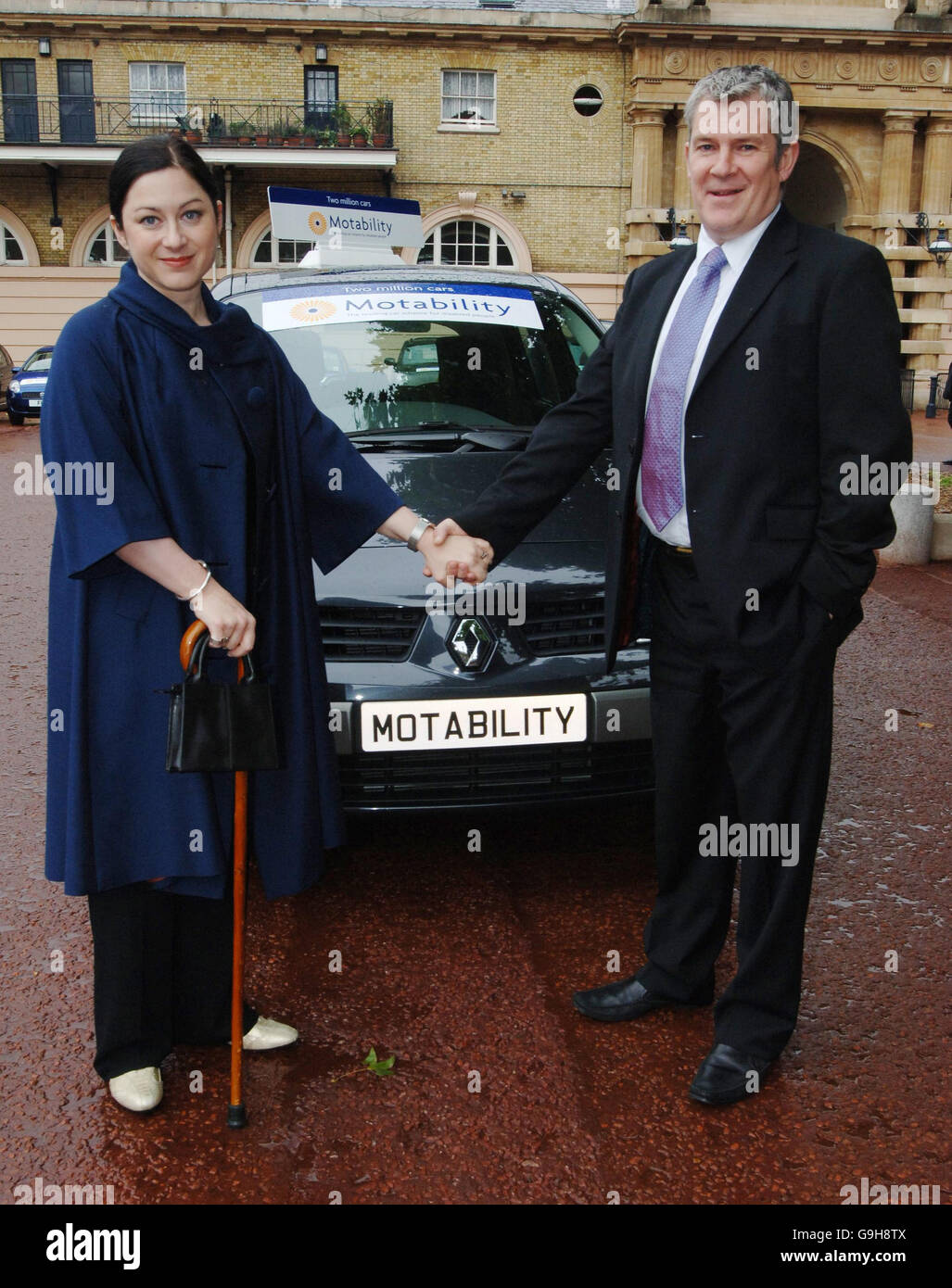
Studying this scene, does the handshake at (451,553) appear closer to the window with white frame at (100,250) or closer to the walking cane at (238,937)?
the walking cane at (238,937)

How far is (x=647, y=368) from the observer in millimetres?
2771

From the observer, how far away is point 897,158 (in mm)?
29781

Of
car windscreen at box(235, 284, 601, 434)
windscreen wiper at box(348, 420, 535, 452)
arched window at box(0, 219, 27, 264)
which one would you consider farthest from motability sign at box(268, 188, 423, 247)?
arched window at box(0, 219, 27, 264)

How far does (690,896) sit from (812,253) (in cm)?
151

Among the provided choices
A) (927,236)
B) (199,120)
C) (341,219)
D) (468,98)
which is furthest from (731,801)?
(927,236)

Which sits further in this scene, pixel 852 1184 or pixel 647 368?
pixel 647 368

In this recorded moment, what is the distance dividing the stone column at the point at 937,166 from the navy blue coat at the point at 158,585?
3153cm

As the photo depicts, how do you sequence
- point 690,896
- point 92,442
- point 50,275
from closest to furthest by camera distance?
1. point 92,442
2. point 690,896
3. point 50,275

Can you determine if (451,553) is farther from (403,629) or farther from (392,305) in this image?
(392,305)

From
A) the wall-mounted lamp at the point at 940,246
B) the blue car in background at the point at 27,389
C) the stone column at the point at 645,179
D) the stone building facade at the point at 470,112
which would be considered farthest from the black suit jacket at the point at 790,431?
the wall-mounted lamp at the point at 940,246

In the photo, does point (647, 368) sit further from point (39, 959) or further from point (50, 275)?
point (50, 275)

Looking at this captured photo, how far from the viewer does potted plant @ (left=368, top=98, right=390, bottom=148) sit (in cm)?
2916

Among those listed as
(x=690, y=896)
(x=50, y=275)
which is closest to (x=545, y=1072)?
(x=690, y=896)

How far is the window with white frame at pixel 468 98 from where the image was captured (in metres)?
29.6
